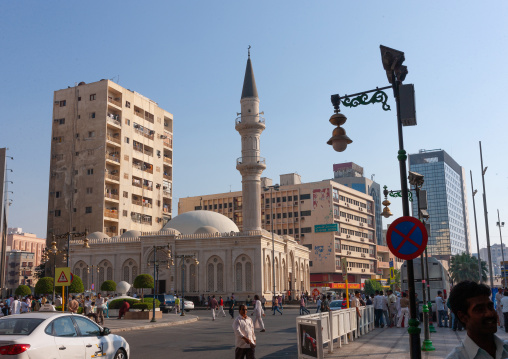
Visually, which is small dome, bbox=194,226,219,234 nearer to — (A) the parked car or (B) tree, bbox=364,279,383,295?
(A) the parked car

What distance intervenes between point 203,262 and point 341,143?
4757 cm

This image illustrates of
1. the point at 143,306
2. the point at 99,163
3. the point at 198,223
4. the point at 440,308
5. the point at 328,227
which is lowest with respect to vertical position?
the point at 143,306

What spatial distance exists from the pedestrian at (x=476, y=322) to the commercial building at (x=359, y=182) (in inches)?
4826

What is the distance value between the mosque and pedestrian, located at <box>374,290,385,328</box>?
96.9 ft

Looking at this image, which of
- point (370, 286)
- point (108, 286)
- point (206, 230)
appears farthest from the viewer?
point (370, 286)

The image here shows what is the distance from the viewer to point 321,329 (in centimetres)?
1231

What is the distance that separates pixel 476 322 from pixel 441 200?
18388 cm

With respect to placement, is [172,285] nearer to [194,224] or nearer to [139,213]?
[194,224]

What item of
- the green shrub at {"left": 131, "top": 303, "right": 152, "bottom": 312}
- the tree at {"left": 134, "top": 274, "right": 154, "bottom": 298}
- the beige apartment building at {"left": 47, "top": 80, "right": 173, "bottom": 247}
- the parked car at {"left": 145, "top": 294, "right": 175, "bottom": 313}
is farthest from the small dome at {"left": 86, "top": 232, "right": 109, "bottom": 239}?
the green shrub at {"left": 131, "top": 303, "right": 152, "bottom": 312}

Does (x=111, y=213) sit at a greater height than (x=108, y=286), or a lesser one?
greater

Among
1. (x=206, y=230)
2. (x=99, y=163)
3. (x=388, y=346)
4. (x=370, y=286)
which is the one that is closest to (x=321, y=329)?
(x=388, y=346)

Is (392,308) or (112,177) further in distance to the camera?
(112,177)

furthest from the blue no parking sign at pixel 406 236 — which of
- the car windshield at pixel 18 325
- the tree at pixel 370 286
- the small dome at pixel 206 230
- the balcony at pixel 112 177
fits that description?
the tree at pixel 370 286

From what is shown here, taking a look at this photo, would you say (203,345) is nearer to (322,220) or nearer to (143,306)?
(143,306)
